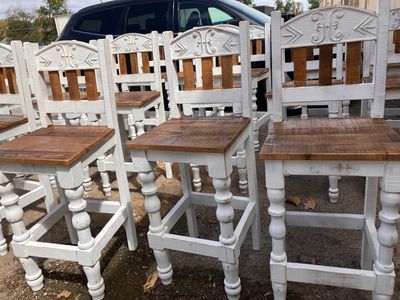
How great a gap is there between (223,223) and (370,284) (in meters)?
0.60

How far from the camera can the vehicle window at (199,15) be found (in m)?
4.26

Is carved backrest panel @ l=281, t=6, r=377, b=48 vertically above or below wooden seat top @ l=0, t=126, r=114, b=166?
above

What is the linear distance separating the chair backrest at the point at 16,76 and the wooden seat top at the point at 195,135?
884 mm

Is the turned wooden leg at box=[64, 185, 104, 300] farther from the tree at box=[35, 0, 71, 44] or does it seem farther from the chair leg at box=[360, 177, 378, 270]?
the tree at box=[35, 0, 71, 44]

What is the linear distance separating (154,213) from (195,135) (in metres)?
0.41

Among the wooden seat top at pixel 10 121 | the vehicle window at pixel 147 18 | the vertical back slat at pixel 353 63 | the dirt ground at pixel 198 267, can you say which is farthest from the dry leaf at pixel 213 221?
the vehicle window at pixel 147 18

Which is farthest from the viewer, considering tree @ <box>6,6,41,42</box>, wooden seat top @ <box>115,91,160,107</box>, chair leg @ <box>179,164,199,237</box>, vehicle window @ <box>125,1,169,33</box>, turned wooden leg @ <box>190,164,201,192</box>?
tree @ <box>6,6,41,42</box>

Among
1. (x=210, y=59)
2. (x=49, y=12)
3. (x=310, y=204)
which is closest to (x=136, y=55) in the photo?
(x=210, y=59)

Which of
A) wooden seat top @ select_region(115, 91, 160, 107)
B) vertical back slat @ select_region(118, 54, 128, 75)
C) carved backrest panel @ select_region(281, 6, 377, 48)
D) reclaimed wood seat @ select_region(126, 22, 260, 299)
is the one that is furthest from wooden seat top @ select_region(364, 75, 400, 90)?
vertical back slat @ select_region(118, 54, 128, 75)

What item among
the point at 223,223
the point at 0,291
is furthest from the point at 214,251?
the point at 0,291

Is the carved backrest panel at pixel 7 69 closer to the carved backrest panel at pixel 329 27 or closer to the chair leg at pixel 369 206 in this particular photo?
the carved backrest panel at pixel 329 27

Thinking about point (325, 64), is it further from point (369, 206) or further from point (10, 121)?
point (10, 121)

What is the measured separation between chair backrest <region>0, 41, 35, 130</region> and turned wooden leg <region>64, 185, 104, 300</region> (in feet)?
2.65

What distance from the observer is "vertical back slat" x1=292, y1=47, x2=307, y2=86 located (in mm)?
1702
